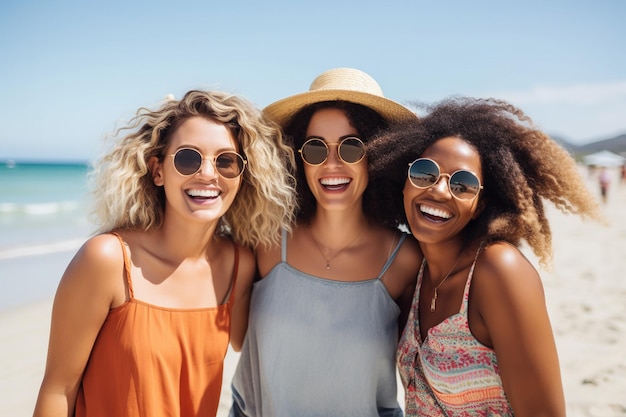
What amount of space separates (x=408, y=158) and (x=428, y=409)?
1430mm

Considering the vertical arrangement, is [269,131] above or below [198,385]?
above

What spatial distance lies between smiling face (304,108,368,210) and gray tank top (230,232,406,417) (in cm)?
53

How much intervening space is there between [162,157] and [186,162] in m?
0.22

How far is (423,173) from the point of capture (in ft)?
8.34

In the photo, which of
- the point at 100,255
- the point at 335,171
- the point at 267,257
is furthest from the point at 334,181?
the point at 100,255

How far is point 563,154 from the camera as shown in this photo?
256 centimetres

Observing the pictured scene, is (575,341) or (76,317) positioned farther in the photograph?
(575,341)

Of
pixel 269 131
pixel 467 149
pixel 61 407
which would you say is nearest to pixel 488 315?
pixel 467 149

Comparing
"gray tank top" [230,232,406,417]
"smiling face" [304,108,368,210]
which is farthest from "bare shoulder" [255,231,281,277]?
"smiling face" [304,108,368,210]

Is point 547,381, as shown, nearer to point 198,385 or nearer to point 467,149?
point 467,149

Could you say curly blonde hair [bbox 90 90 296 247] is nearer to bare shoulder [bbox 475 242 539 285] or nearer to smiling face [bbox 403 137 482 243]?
smiling face [bbox 403 137 482 243]

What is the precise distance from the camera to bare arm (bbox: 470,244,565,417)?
77.8 inches

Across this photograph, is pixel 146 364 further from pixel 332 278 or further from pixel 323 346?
pixel 332 278

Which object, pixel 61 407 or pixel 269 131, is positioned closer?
pixel 61 407
